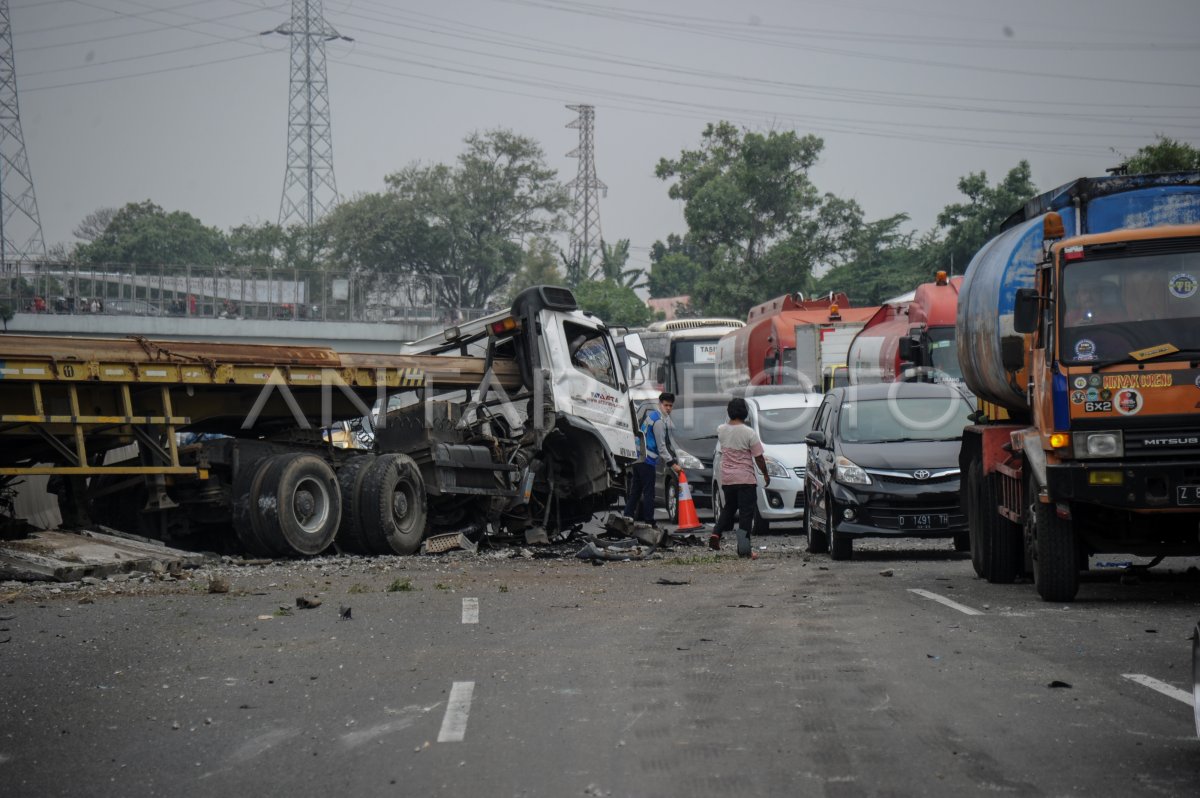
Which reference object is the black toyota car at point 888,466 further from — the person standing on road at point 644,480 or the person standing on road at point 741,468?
the person standing on road at point 644,480

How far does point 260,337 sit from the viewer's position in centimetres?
5553

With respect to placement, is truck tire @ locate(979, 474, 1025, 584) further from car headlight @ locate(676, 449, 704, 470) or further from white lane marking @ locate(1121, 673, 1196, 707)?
car headlight @ locate(676, 449, 704, 470)

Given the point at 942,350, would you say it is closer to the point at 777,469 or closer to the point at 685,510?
the point at 777,469

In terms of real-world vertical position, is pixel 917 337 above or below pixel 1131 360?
above

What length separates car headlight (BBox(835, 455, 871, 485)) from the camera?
15.3 meters

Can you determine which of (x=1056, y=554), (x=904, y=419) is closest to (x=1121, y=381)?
(x=1056, y=554)

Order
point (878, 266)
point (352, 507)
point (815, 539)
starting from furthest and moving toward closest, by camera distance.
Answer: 1. point (878, 266)
2. point (815, 539)
3. point (352, 507)

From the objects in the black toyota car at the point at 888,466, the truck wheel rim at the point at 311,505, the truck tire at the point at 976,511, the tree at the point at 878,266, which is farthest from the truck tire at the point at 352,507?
the tree at the point at 878,266

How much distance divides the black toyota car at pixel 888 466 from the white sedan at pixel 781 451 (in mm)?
2789

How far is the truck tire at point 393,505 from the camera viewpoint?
53.7 ft

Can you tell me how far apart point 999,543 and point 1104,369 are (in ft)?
9.46

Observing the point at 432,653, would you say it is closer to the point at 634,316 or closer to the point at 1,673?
the point at 1,673

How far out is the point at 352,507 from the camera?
647 inches

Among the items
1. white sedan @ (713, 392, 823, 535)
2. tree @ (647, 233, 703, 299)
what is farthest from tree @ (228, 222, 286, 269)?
white sedan @ (713, 392, 823, 535)
